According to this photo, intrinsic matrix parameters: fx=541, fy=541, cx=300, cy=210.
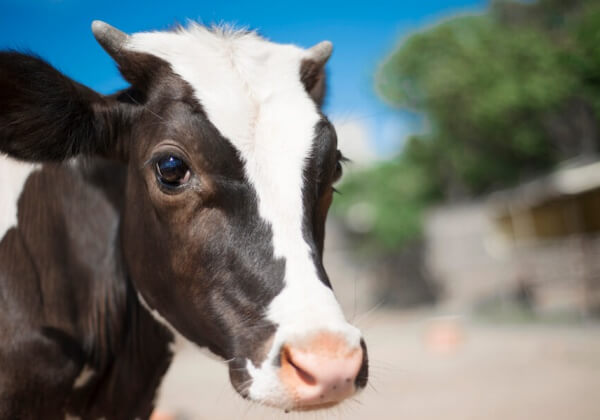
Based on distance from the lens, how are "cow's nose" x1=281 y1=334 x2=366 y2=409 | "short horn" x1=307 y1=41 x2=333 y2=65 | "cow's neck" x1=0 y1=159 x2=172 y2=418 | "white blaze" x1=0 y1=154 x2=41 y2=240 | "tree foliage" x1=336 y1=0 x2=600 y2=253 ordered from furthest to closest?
1. "tree foliage" x1=336 y1=0 x2=600 y2=253
2. "short horn" x1=307 y1=41 x2=333 y2=65
3. "white blaze" x1=0 y1=154 x2=41 y2=240
4. "cow's neck" x1=0 y1=159 x2=172 y2=418
5. "cow's nose" x1=281 y1=334 x2=366 y2=409

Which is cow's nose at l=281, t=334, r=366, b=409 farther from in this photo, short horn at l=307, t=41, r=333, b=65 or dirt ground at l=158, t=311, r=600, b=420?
short horn at l=307, t=41, r=333, b=65

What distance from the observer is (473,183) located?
34531mm

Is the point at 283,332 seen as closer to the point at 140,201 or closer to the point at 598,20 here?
the point at 140,201

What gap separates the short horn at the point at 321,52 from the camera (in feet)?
9.93

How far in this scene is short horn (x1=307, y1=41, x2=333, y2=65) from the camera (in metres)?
3.03

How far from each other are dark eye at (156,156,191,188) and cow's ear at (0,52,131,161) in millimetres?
505

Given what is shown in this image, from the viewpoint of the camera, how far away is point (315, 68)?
9.93ft

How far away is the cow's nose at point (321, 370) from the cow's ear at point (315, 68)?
4.79 ft

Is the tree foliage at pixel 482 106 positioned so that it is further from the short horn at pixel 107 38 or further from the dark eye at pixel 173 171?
the dark eye at pixel 173 171

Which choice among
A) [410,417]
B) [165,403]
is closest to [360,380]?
[410,417]

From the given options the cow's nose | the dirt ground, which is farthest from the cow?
the dirt ground

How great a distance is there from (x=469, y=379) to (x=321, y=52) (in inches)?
278

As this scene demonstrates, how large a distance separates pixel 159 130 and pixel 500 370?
329 inches

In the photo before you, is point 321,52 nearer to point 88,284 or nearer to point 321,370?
point 88,284
